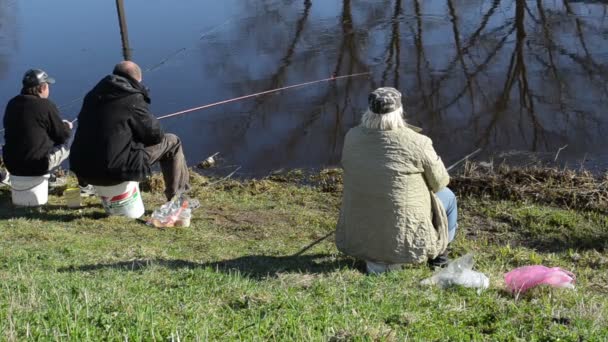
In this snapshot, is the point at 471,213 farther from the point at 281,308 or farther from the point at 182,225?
the point at 281,308

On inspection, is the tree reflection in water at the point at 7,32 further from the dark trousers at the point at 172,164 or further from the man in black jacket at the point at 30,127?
the dark trousers at the point at 172,164

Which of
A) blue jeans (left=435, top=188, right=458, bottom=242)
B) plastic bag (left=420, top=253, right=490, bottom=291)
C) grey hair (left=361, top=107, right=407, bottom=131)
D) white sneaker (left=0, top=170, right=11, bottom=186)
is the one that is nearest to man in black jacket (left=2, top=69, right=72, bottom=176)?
white sneaker (left=0, top=170, right=11, bottom=186)

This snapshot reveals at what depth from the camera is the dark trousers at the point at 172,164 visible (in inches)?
270

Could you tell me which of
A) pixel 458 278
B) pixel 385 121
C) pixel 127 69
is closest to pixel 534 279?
pixel 458 278

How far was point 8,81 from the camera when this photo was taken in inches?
474

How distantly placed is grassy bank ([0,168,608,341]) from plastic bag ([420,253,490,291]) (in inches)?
4.4

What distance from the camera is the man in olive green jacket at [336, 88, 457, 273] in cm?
509

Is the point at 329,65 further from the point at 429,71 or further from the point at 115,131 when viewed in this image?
the point at 115,131

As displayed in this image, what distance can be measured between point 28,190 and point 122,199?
0.97 m

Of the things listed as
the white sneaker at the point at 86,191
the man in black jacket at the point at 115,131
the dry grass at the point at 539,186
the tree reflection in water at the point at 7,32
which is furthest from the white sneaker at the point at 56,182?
the tree reflection in water at the point at 7,32

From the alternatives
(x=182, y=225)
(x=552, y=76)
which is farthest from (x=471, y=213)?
(x=552, y=76)

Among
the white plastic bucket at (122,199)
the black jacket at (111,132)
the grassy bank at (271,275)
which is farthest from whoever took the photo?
the white plastic bucket at (122,199)

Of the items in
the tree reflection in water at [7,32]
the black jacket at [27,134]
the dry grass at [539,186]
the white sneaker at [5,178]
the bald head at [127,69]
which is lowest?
the dry grass at [539,186]

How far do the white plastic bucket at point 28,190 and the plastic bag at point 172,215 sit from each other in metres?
1.12
